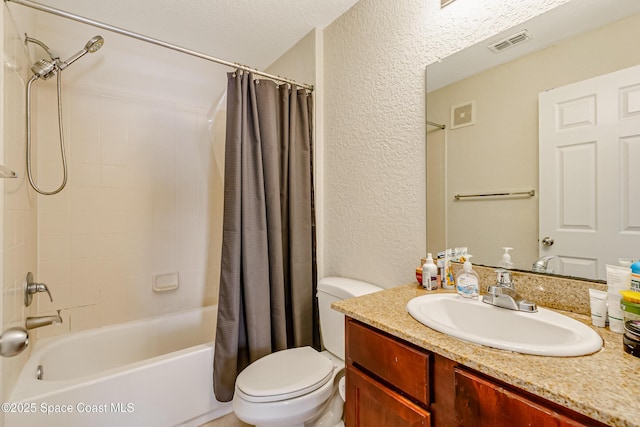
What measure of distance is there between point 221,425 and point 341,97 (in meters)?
2.01

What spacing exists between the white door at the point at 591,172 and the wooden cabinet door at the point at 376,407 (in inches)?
25.9

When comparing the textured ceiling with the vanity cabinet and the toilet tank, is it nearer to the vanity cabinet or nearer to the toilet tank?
the toilet tank

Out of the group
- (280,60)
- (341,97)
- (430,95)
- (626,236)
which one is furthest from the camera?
(280,60)

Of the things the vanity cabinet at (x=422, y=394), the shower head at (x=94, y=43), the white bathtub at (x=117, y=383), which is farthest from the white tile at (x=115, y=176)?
the vanity cabinet at (x=422, y=394)

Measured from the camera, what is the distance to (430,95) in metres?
1.28

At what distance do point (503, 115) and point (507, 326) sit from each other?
2.45ft

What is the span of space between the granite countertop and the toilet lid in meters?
0.61

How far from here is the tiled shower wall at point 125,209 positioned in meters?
1.83

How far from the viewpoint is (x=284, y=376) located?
4.19 ft

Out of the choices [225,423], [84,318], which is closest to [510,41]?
[225,423]

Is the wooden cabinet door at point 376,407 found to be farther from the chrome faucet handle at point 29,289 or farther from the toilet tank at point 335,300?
the chrome faucet handle at point 29,289

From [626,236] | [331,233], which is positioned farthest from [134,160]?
[626,236]

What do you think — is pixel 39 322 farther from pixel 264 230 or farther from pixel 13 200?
pixel 264 230

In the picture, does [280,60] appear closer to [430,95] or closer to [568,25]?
[430,95]
